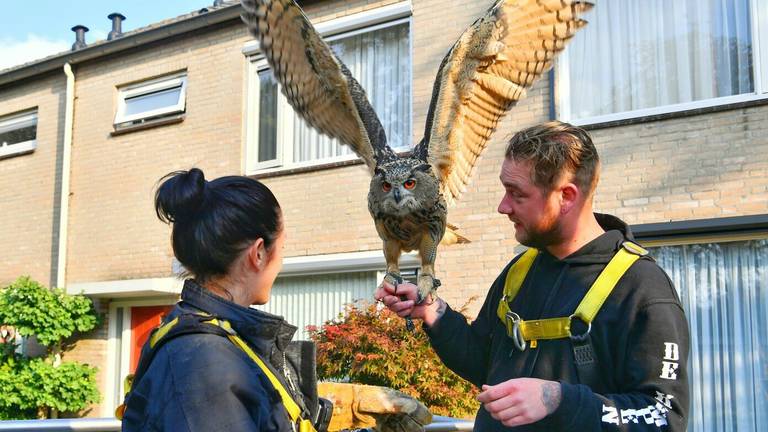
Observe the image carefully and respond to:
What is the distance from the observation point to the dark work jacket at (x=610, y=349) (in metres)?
1.49

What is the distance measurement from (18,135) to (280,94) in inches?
200

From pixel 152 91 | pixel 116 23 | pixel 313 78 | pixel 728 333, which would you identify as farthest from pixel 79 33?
pixel 728 333

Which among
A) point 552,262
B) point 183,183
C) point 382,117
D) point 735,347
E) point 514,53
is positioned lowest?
point 735,347

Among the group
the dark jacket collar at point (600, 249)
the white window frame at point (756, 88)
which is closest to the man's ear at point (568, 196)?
the dark jacket collar at point (600, 249)

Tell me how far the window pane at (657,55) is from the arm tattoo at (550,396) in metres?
5.52

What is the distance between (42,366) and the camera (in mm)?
8984

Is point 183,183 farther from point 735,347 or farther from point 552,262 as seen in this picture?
point 735,347

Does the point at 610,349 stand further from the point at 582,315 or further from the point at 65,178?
the point at 65,178

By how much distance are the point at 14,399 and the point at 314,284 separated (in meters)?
4.13

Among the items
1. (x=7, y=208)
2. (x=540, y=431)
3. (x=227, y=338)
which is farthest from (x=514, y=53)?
(x=7, y=208)

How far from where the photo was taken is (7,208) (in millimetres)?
10617

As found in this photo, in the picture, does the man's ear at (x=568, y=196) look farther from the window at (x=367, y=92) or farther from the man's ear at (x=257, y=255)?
the window at (x=367, y=92)

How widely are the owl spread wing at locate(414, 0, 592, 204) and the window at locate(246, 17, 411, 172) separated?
14.9 feet

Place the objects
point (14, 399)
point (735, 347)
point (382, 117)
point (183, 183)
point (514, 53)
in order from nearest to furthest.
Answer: point (183, 183) → point (514, 53) → point (735, 347) → point (382, 117) → point (14, 399)
